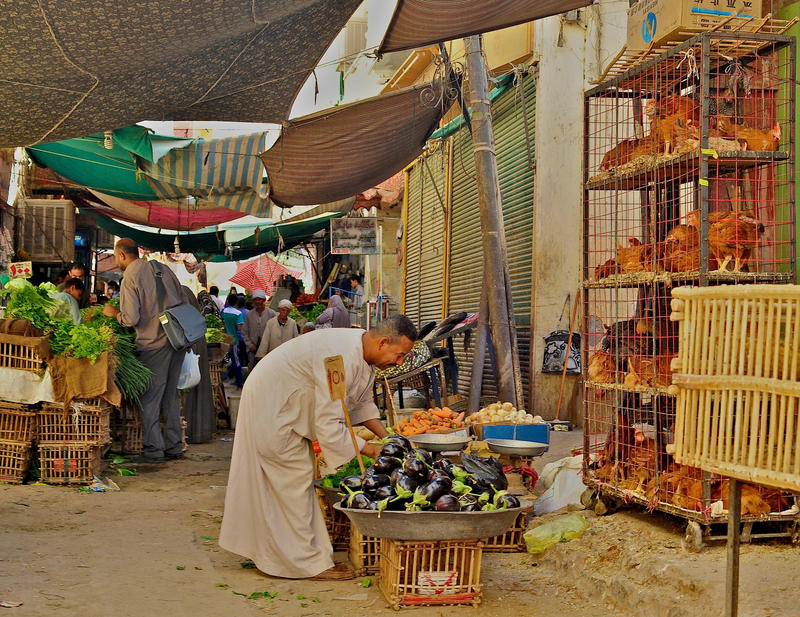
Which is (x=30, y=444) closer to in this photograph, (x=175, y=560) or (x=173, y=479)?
(x=173, y=479)

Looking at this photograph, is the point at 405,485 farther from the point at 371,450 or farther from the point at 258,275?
the point at 258,275

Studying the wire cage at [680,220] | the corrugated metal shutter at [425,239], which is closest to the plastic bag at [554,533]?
the wire cage at [680,220]

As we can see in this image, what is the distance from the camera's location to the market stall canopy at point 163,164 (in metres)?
9.96

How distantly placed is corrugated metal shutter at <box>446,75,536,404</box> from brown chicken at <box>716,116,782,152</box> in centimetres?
630

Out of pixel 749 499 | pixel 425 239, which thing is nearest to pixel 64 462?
pixel 749 499

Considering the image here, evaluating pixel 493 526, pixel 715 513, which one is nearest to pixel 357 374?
pixel 493 526

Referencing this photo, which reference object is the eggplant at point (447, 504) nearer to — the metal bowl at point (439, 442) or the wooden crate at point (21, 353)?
the metal bowl at point (439, 442)

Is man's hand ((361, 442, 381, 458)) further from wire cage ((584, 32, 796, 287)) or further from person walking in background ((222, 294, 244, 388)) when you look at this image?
person walking in background ((222, 294, 244, 388))

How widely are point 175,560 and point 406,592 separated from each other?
69.5 inches

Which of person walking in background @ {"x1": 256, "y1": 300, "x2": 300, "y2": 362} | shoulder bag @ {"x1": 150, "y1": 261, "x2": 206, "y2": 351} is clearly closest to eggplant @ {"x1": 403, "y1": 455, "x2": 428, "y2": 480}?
shoulder bag @ {"x1": 150, "y1": 261, "x2": 206, "y2": 351}

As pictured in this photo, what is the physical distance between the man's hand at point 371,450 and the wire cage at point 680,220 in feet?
5.42

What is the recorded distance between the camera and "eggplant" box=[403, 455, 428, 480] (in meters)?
4.84

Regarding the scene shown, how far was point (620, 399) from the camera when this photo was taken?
5988 millimetres

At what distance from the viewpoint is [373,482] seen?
4.82 metres
